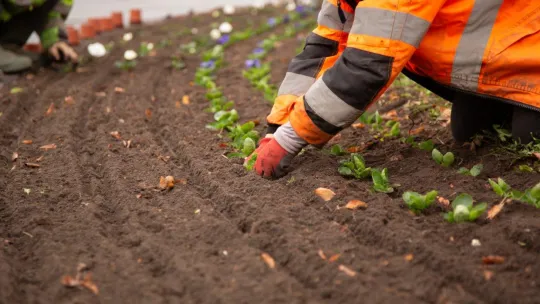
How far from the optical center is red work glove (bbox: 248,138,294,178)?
2459 mm

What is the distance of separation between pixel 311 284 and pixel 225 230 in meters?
0.45

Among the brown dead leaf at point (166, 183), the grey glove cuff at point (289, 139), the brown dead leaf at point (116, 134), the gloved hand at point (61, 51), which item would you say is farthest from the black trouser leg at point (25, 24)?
the grey glove cuff at point (289, 139)

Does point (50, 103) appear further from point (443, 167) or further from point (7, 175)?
point (443, 167)

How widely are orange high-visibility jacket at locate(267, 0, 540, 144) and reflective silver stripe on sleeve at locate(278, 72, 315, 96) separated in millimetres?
299

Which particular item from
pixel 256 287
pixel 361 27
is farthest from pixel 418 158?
pixel 256 287

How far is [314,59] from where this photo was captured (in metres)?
2.70

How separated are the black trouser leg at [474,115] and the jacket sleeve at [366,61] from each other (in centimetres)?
74

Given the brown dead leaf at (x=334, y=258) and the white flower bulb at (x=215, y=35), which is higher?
the brown dead leaf at (x=334, y=258)

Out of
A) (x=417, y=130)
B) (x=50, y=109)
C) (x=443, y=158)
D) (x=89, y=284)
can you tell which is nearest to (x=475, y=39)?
(x=443, y=158)

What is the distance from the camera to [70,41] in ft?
20.4

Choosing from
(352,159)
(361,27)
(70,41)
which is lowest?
(70,41)

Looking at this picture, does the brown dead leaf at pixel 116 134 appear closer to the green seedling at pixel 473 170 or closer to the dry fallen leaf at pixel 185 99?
the dry fallen leaf at pixel 185 99

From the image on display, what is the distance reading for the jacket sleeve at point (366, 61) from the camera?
2107 millimetres

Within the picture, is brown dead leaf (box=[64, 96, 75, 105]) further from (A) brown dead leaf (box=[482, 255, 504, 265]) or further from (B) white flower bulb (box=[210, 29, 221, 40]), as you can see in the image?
(A) brown dead leaf (box=[482, 255, 504, 265])
